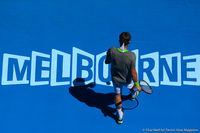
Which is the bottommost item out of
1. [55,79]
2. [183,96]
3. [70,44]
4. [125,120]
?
[125,120]

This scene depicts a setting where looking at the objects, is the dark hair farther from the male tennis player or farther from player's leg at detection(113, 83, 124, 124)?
player's leg at detection(113, 83, 124, 124)

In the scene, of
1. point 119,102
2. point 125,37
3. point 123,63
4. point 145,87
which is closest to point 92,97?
point 119,102

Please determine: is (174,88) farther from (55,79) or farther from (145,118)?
(55,79)

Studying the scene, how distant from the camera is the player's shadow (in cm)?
303

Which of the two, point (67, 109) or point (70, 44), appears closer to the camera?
point (67, 109)

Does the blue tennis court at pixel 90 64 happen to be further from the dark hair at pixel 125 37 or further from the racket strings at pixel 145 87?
the dark hair at pixel 125 37

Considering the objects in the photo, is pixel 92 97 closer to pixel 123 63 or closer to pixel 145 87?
pixel 145 87

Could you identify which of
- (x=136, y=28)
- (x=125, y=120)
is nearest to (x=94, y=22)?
(x=136, y=28)

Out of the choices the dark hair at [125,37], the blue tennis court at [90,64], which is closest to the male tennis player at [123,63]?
the dark hair at [125,37]

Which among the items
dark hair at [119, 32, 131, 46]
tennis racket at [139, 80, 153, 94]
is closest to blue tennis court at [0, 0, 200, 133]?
tennis racket at [139, 80, 153, 94]

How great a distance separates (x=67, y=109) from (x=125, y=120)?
1.17 meters

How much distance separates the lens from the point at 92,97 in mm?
3131

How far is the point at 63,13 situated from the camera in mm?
3426

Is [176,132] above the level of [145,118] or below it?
below
